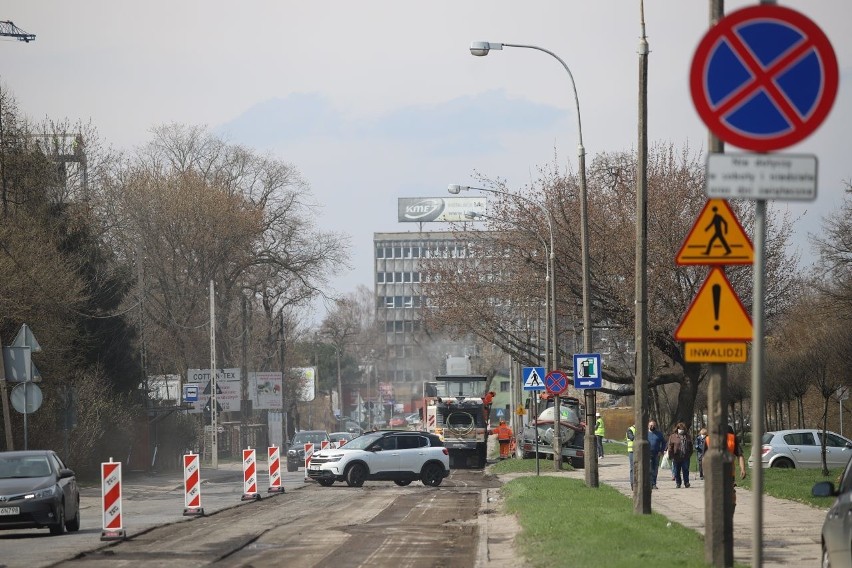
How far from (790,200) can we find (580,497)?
1743 cm

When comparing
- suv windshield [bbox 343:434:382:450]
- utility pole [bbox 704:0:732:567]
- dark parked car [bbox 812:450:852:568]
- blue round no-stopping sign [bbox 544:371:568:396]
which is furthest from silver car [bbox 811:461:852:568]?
suv windshield [bbox 343:434:382:450]

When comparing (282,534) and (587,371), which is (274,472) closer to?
(587,371)

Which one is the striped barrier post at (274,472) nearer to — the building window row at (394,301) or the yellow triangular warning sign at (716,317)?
the yellow triangular warning sign at (716,317)

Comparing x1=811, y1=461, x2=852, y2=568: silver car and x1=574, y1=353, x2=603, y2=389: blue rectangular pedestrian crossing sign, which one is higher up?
x1=574, y1=353, x2=603, y2=389: blue rectangular pedestrian crossing sign

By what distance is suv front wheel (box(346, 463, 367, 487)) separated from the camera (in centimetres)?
3584

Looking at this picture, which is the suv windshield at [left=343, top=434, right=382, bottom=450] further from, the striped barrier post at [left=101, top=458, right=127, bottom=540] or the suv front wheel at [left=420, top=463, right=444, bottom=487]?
the striped barrier post at [left=101, top=458, right=127, bottom=540]

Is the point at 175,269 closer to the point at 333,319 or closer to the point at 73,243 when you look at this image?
the point at 73,243

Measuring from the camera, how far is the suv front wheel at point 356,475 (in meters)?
35.8

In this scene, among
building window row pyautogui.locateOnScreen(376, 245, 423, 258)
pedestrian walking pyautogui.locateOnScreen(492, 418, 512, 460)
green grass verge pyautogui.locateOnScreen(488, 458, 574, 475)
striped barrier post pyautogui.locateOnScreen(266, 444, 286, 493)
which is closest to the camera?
striped barrier post pyautogui.locateOnScreen(266, 444, 286, 493)

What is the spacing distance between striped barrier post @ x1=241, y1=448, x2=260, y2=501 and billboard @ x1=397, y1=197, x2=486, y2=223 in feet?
337

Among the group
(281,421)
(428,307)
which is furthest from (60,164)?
(281,421)

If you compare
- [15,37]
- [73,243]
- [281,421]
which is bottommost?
[281,421]

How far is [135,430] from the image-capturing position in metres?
46.8

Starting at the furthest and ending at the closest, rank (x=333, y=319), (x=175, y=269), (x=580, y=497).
Result: (x=333, y=319), (x=175, y=269), (x=580, y=497)
